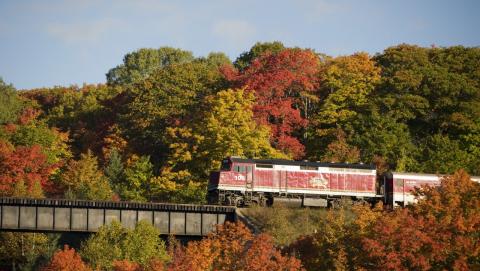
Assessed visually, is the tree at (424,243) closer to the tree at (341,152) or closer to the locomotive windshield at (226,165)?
the locomotive windshield at (226,165)

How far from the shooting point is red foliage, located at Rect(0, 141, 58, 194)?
354 feet

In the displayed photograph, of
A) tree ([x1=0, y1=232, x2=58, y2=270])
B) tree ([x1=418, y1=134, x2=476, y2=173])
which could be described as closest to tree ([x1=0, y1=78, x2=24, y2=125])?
tree ([x1=0, y1=232, x2=58, y2=270])

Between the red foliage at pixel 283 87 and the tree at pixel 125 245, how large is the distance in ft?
96.1

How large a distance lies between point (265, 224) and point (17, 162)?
3633cm

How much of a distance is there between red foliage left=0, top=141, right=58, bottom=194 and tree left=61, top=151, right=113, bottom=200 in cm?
205

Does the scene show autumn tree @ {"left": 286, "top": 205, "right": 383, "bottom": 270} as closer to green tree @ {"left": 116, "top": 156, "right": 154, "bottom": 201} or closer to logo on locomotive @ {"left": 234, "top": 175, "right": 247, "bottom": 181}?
logo on locomotive @ {"left": 234, "top": 175, "right": 247, "bottom": 181}

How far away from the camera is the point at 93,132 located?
130m

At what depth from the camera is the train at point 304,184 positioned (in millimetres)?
90000

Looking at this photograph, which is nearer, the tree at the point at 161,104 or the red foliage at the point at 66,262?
the red foliage at the point at 66,262

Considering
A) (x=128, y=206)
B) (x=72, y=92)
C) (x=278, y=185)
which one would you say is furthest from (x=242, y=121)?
(x=72, y=92)

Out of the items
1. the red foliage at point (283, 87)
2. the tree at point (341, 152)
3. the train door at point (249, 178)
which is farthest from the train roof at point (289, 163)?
the red foliage at point (283, 87)

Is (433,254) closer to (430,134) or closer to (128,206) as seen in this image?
(128,206)

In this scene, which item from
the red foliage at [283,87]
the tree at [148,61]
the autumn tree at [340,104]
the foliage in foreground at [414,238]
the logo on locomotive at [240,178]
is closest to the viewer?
the foliage in foreground at [414,238]

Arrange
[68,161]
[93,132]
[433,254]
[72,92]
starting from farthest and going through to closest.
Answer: [72,92] → [93,132] → [68,161] → [433,254]
